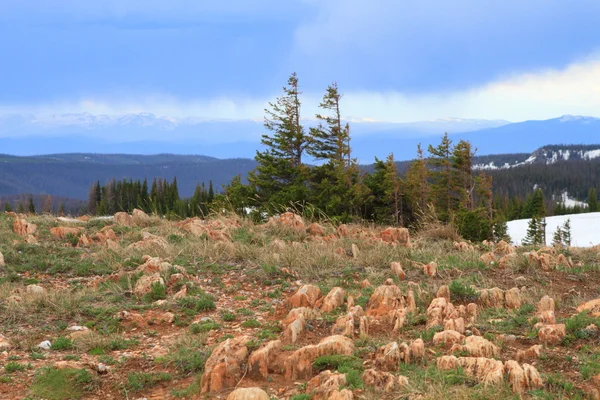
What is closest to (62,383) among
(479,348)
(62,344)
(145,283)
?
(62,344)

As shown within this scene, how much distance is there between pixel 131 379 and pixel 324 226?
303 inches

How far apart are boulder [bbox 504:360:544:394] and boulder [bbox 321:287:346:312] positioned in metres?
2.51

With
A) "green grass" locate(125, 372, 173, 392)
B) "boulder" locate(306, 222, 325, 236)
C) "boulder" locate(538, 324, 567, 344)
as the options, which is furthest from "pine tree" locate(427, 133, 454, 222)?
"green grass" locate(125, 372, 173, 392)

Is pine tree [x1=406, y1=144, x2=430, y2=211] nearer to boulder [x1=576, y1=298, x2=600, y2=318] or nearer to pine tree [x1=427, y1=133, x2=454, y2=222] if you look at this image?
pine tree [x1=427, y1=133, x2=454, y2=222]

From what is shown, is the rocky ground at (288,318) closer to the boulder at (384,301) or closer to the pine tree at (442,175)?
the boulder at (384,301)

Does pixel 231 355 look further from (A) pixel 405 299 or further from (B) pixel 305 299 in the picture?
(A) pixel 405 299

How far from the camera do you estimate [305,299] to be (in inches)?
247

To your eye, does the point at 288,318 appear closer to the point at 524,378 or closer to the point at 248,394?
the point at 248,394

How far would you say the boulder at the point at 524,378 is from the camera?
12.1ft

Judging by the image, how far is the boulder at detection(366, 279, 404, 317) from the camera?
5.89 meters

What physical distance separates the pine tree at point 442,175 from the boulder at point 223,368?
43408mm

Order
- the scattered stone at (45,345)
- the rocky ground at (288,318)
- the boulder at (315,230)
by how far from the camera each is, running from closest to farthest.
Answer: the rocky ground at (288,318), the scattered stone at (45,345), the boulder at (315,230)

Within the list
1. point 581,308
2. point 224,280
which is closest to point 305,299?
point 224,280

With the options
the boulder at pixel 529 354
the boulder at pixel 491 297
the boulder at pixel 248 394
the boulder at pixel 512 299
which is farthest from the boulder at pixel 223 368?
the boulder at pixel 512 299
